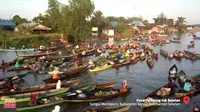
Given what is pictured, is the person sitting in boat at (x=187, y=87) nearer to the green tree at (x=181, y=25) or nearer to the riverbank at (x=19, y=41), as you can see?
the riverbank at (x=19, y=41)

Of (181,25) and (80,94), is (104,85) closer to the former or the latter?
(80,94)

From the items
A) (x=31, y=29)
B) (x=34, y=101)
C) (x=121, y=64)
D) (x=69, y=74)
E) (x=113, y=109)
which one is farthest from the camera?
(x=31, y=29)

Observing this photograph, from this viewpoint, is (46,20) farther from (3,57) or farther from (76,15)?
(3,57)

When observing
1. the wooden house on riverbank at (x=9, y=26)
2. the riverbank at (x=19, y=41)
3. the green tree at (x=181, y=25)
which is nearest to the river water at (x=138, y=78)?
the riverbank at (x=19, y=41)

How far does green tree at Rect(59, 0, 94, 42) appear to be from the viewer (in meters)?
65.8

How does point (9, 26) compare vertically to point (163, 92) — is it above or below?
above

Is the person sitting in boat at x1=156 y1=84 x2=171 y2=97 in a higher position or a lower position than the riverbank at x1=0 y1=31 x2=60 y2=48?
lower

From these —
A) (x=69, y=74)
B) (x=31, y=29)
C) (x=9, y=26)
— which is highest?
(x=9, y=26)

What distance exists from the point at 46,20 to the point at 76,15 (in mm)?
19934

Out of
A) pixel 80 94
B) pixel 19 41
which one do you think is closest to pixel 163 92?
pixel 80 94

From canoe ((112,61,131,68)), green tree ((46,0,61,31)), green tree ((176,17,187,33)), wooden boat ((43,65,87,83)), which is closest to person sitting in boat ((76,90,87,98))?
wooden boat ((43,65,87,83))

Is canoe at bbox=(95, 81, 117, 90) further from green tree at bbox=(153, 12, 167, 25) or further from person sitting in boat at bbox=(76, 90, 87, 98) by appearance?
green tree at bbox=(153, 12, 167, 25)

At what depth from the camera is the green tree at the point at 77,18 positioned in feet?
216

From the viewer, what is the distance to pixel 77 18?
215 feet
